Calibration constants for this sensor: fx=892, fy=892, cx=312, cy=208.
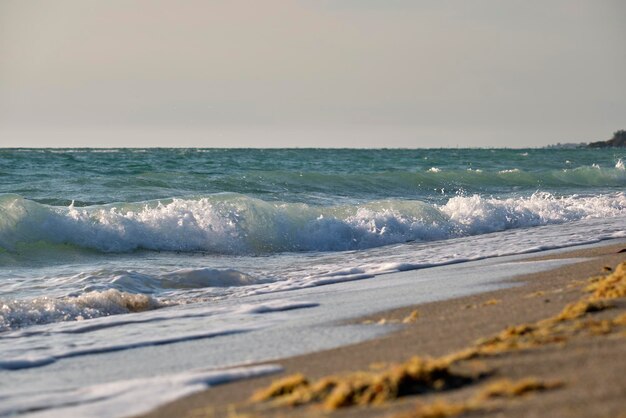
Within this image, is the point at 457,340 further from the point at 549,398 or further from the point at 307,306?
the point at 307,306

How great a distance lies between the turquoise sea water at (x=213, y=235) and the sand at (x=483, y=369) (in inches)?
129

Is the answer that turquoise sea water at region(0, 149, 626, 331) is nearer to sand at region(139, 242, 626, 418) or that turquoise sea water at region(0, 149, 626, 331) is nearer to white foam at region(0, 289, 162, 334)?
white foam at region(0, 289, 162, 334)

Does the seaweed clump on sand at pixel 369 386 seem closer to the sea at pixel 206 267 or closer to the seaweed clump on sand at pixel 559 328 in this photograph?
the seaweed clump on sand at pixel 559 328

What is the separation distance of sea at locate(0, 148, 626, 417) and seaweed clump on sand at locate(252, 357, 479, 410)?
0.56 meters

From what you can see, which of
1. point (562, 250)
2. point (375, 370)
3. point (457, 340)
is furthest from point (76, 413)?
point (562, 250)

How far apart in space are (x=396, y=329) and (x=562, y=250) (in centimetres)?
530

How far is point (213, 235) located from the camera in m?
13.2

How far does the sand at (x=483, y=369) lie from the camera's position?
281 centimetres

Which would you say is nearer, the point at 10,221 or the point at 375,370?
the point at 375,370

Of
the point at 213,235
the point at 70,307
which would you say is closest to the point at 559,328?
the point at 70,307

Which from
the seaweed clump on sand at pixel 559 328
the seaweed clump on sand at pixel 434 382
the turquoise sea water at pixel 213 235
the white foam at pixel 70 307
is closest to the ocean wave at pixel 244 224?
the turquoise sea water at pixel 213 235

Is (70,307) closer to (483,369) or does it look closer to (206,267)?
(206,267)

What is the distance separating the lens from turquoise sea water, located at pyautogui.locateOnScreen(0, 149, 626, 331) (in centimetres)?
841

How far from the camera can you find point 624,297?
4781mm
